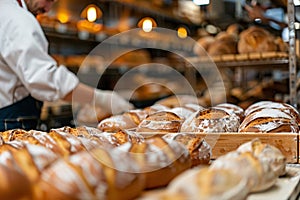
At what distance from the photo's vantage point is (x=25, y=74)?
1880mm

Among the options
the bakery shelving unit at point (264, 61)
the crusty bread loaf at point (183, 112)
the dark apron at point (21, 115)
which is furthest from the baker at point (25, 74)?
the bakery shelving unit at point (264, 61)

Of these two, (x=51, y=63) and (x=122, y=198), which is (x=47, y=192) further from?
(x=51, y=63)

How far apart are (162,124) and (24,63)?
869mm

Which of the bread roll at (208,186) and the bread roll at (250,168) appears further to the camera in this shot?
the bread roll at (250,168)

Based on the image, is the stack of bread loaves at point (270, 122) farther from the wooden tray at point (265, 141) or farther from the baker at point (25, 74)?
the baker at point (25, 74)

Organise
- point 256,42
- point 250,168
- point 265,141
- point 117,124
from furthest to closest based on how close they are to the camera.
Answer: point 256,42, point 117,124, point 265,141, point 250,168

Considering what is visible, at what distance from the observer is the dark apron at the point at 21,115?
→ 188 cm

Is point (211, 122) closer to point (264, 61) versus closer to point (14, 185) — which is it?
point (14, 185)

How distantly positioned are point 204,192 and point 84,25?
3339 mm

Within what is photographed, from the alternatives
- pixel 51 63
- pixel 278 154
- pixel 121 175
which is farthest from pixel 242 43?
pixel 121 175

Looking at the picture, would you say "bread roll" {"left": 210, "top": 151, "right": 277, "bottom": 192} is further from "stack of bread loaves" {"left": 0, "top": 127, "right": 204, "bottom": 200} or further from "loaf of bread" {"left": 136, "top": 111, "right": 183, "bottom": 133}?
"loaf of bread" {"left": 136, "top": 111, "right": 183, "bottom": 133}

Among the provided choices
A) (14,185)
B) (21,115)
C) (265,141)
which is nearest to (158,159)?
(14,185)

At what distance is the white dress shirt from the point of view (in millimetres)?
1863

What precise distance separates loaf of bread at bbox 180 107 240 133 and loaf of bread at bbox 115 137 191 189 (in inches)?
15.6
